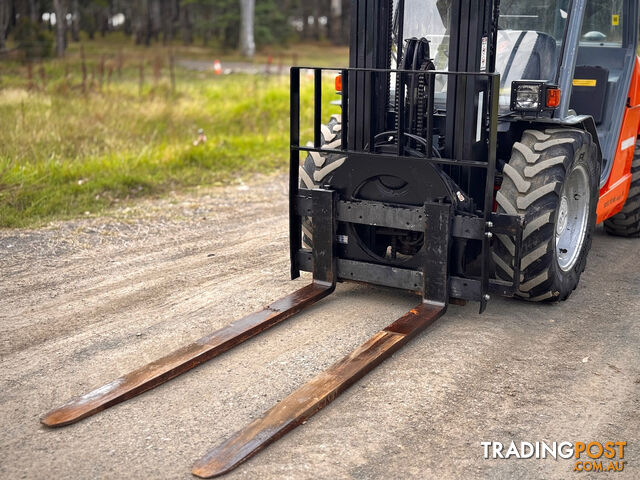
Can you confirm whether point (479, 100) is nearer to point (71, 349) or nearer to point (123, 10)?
point (71, 349)

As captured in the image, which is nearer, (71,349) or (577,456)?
(577,456)

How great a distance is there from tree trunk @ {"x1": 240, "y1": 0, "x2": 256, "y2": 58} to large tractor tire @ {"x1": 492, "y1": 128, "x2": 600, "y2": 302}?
34733 millimetres

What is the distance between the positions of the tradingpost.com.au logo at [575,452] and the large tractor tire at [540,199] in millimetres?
1758

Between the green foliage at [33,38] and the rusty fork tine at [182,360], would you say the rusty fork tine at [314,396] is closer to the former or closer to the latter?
the rusty fork tine at [182,360]

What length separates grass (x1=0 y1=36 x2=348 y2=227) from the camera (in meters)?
9.06

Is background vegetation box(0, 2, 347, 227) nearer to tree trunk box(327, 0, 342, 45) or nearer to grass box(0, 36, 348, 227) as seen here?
grass box(0, 36, 348, 227)

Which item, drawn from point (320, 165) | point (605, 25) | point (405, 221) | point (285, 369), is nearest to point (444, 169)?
point (405, 221)

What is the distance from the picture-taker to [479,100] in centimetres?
560

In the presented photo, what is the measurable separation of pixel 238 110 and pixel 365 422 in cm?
1240

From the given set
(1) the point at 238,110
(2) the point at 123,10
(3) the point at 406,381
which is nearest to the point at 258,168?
(1) the point at 238,110

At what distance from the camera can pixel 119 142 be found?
37.6 ft

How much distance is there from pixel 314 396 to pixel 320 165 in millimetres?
2314

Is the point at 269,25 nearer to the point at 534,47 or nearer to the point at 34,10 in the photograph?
the point at 34,10

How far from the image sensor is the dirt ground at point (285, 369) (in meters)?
3.83
